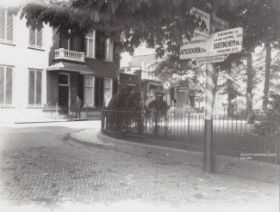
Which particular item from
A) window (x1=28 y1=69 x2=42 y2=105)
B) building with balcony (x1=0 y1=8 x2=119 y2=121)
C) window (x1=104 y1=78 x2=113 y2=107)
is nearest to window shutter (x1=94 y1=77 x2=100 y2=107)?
building with balcony (x1=0 y1=8 x2=119 y2=121)

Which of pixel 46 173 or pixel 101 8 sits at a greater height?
pixel 101 8

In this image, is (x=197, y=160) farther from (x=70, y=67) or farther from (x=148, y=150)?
(x=70, y=67)

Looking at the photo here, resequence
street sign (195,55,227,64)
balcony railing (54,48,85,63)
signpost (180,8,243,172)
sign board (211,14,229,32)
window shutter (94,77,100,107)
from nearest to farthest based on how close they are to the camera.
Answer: signpost (180,8,243,172)
street sign (195,55,227,64)
sign board (211,14,229,32)
balcony railing (54,48,85,63)
window shutter (94,77,100,107)

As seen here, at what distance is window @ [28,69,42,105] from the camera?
24703 millimetres

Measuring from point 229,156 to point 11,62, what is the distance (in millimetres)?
18721

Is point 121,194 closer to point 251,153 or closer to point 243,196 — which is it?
point 243,196

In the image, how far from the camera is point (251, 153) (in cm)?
786

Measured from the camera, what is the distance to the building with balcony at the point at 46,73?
23.0 m

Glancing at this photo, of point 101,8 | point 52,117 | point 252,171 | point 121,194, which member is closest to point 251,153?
point 252,171

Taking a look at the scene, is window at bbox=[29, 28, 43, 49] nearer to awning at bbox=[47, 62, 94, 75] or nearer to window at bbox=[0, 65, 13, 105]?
awning at bbox=[47, 62, 94, 75]

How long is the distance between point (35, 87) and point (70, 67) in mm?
2839

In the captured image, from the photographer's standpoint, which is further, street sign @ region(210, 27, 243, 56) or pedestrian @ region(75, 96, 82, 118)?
pedestrian @ region(75, 96, 82, 118)

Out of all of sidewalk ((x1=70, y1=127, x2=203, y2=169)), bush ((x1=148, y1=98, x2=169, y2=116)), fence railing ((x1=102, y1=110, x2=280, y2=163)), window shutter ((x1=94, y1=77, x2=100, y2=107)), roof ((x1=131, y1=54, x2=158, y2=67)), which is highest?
roof ((x1=131, y1=54, x2=158, y2=67))

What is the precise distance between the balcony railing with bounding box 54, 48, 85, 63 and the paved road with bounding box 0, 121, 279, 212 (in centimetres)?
1708
